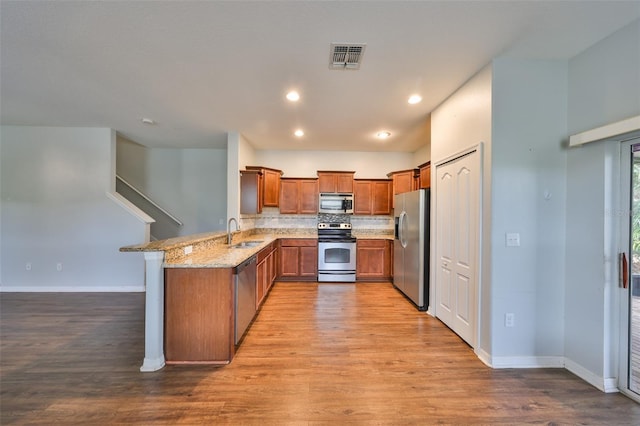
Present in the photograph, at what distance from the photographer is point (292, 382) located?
2.09 m

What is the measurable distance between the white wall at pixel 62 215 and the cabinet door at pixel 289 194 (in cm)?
266

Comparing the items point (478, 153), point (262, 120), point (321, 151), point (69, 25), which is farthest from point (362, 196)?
point (69, 25)

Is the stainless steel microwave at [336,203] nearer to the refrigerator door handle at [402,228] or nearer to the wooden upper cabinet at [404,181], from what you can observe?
the wooden upper cabinet at [404,181]

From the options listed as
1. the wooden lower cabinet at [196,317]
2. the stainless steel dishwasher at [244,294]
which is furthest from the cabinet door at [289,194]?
the wooden lower cabinet at [196,317]

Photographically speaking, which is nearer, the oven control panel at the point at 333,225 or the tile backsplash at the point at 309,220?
the oven control panel at the point at 333,225

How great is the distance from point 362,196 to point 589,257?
3758 millimetres

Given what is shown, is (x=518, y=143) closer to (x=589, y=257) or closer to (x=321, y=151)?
(x=589, y=257)

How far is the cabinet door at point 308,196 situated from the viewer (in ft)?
18.1

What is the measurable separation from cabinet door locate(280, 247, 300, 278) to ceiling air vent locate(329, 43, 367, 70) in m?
3.54

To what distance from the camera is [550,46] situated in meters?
2.15

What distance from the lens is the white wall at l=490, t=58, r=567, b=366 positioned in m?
2.33

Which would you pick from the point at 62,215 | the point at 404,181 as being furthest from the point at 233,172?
the point at 404,181

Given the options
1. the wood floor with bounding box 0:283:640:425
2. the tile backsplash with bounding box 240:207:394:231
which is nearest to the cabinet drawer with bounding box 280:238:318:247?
the tile backsplash with bounding box 240:207:394:231

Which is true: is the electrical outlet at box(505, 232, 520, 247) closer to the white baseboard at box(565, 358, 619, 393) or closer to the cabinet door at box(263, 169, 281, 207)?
the white baseboard at box(565, 358, 619, 393)
